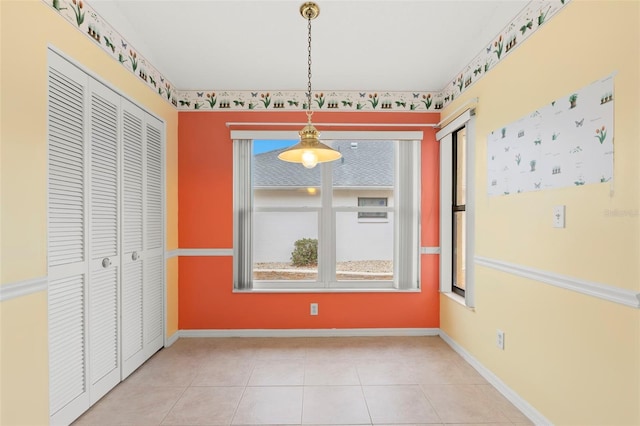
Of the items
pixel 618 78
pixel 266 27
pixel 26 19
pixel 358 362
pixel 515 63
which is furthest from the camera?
pixel 358 362

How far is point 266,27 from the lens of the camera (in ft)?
8.18

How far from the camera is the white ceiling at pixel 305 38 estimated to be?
229cm

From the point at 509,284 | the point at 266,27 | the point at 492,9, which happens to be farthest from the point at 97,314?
the point at 492,9

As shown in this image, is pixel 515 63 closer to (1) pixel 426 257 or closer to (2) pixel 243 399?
(1) pixel 426 257

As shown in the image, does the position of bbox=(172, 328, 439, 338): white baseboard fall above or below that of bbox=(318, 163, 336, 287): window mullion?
below

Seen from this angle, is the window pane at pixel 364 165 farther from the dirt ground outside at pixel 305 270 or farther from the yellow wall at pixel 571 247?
the yellow wall at pixel 571 247

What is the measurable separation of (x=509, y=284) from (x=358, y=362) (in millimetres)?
1415

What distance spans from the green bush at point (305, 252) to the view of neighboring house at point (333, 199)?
2.2 inches

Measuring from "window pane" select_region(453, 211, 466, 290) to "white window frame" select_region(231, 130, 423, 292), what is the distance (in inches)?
14.9

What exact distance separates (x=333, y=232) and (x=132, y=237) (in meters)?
1.95

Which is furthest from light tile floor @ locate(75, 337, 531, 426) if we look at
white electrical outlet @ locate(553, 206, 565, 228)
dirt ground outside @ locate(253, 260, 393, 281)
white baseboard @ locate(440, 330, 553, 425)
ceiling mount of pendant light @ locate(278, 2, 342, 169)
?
ceiling mount of pendant light @ locate(278, 2, 342, 169)

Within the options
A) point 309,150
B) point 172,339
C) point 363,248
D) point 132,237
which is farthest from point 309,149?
point 172,339

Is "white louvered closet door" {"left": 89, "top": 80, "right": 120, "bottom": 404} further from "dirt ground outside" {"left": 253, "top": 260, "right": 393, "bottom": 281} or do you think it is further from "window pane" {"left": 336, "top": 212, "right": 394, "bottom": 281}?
"window pane" {"left": 336, "top": 212, "right": 394, "bottom": 281}

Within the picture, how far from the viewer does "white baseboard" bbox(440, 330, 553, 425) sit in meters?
2.01
